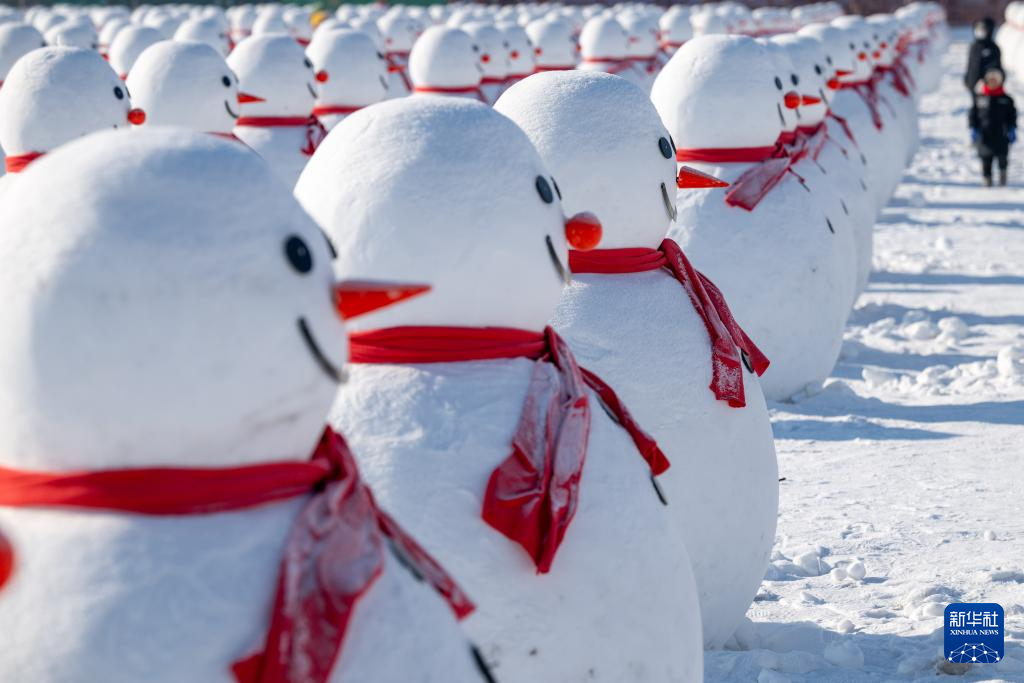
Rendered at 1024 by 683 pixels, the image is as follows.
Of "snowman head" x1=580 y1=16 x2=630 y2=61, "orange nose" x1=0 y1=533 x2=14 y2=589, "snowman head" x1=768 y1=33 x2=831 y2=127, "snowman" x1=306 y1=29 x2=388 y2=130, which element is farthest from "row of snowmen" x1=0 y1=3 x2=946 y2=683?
"snowman head" x1=580 y1=16 x2=630 y2=61

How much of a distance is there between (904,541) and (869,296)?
4769mm

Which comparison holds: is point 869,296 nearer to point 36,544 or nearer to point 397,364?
point 397,364

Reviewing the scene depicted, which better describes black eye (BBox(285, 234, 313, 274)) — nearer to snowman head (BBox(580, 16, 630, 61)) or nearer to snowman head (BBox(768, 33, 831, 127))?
snowman head (BBox(768, 33, 831, 127))

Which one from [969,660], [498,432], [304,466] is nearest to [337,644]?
[304,466]

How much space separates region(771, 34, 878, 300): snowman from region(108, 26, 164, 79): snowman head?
15.3 ft

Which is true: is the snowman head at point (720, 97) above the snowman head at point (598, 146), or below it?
below

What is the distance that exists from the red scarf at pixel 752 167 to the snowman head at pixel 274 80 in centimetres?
318

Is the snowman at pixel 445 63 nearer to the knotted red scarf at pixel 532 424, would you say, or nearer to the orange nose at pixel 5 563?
the knotted red scarf at pixel 532 424

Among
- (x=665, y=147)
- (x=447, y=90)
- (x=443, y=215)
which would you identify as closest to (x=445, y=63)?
→ (x=447, y=90)

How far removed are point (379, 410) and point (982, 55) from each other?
15.6 m

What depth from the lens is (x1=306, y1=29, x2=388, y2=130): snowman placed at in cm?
1009

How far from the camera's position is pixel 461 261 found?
296 cm

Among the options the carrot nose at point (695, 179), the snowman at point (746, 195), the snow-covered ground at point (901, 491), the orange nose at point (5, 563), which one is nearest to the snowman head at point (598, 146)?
the carrot nose at point (695, 179)

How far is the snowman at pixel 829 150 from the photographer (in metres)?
8.39
